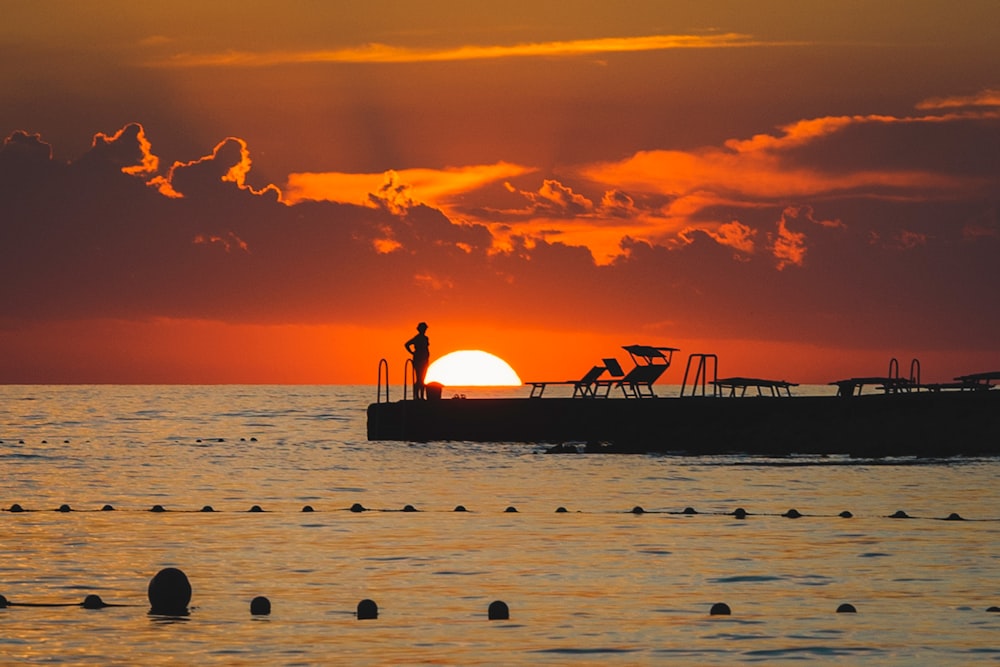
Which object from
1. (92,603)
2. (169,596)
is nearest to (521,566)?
(169,596)

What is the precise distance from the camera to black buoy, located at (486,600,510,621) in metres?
15.6

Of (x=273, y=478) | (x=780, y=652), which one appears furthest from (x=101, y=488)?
(x=780, y=652)

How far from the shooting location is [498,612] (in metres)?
15.6

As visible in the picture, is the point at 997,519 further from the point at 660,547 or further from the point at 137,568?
the point at 137,568

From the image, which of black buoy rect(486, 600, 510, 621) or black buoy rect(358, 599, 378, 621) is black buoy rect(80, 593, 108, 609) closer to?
black buoy rect(358, 599, 378, 621)

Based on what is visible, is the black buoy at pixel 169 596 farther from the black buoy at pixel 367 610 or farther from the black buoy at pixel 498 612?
the black buoy at pixel 498 612

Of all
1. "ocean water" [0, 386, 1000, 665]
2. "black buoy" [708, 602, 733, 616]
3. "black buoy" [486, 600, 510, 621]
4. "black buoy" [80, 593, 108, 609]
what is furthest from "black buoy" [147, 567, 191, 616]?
"black buoy" [708, 602, 733, 616]

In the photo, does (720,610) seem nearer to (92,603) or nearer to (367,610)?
(367,610)

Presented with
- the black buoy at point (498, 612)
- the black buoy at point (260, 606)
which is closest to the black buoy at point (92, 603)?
the black buoy at point (260, 606)

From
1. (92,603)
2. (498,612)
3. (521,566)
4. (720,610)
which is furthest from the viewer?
(521,566)

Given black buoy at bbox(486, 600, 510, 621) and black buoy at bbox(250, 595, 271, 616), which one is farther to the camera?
black buoy at bbox(250, 595, 271, 616)

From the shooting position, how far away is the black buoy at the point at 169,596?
15906 millimetres

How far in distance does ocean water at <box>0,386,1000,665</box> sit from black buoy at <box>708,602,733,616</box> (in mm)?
177

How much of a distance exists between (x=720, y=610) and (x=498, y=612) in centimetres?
219
